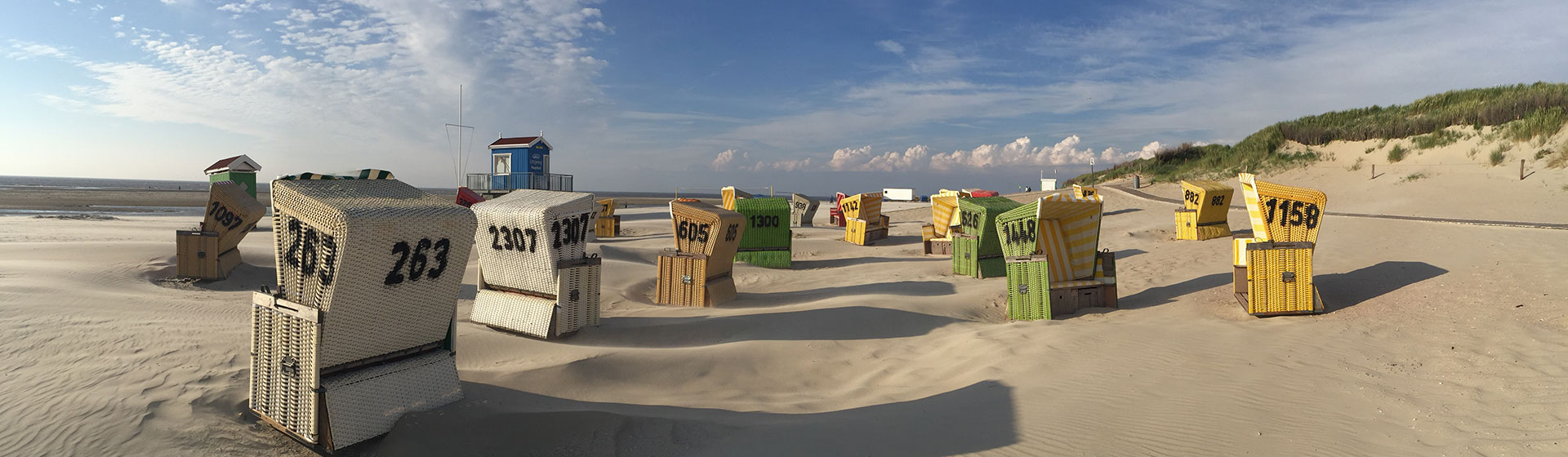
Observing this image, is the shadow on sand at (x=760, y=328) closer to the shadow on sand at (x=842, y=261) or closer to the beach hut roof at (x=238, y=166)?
the shadow on sand at (x=842, y=261)

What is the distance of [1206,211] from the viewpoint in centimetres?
2000

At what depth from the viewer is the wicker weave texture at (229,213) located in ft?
45.5

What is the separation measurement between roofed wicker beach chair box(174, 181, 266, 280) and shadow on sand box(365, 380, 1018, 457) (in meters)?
10.8

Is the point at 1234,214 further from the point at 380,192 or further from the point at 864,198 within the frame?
the point at 380,192

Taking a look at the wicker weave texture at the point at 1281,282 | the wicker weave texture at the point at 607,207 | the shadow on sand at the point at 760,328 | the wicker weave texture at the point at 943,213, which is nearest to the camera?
the shadow on sand at the point at 760,328

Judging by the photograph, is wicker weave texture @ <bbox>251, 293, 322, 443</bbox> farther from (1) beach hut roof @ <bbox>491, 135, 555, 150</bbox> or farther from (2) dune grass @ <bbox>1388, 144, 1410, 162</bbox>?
(2) dune grass @ <bbox>1388, 144, 1410, 162</bbox>

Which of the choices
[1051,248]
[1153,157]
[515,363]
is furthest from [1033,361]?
[1153,157]

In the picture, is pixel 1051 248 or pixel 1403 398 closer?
pixel 1403 398

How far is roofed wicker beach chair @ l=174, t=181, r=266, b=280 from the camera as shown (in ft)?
45.1

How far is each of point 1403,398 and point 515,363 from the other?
8.93 meters

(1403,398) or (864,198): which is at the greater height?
(864,198)

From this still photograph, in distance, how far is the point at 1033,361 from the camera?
26.8 ft

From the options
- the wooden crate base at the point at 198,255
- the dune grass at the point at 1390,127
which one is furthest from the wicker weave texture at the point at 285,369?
the dune grass at the point at 1390,127

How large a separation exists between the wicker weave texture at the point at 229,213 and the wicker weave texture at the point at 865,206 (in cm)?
1896
